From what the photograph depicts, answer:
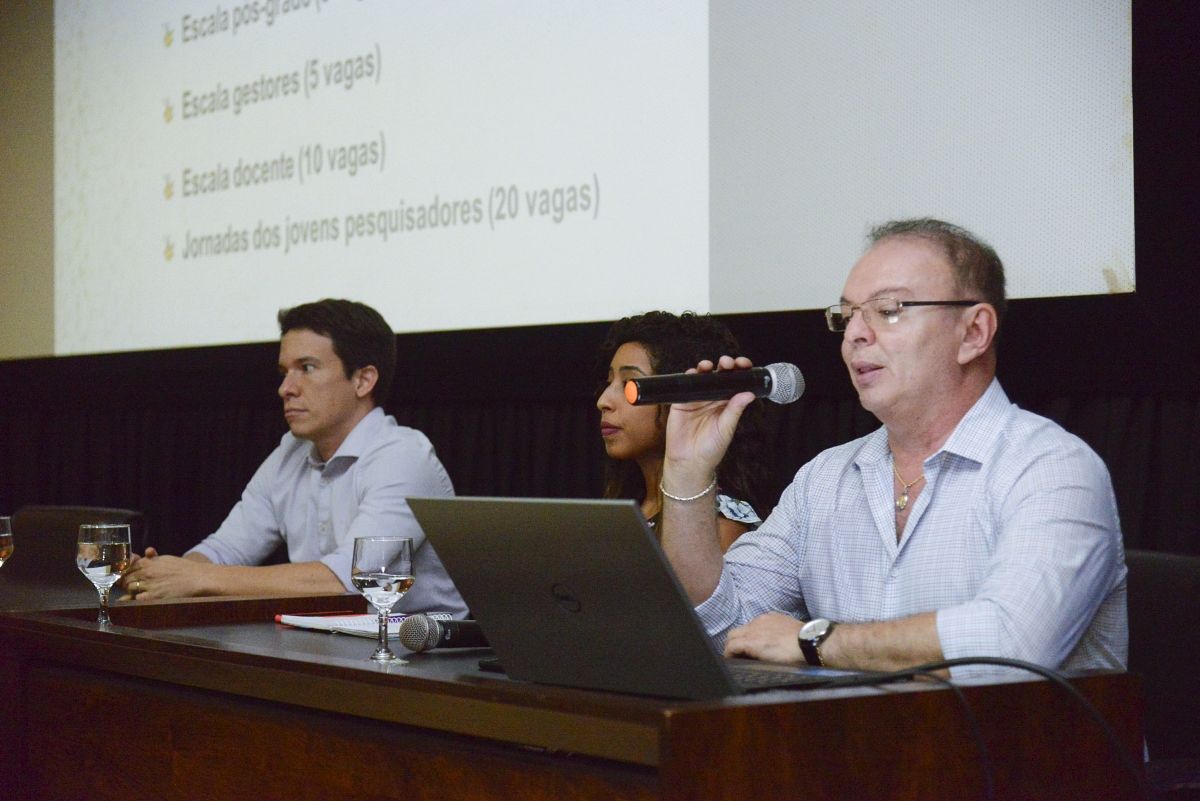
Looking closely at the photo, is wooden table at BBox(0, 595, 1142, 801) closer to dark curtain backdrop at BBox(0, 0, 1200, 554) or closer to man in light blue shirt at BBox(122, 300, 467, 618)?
man in light blue shirt at BBox(122, 300, 467, 618)

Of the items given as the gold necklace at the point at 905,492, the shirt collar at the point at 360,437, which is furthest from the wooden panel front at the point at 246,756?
the shirt collar at the point at 360,437

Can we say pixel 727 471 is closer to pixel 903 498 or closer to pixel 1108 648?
pixel 903 498

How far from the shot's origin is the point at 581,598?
4.30ft

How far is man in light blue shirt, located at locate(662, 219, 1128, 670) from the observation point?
160cm

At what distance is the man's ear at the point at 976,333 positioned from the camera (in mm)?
1891

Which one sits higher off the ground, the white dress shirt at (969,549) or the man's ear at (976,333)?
the man's ear at (976,333)

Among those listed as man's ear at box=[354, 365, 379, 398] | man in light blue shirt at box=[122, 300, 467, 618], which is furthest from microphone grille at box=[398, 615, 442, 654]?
man's ear at box=[354, 365, 379, 398]

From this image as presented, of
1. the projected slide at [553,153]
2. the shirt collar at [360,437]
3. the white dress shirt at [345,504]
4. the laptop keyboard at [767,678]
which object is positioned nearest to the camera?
the laptop keyboard at [767,678]

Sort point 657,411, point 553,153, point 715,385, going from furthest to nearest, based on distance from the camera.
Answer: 1. point 553,153
2. point 657,411
3. point 715,385

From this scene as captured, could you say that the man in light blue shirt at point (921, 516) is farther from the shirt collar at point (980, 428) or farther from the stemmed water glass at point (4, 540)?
the stemmed water glass at point (4, 540)

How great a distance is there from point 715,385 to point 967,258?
16.4 inches

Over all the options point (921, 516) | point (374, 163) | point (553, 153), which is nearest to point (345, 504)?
point (553, 153)

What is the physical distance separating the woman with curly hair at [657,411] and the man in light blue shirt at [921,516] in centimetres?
52

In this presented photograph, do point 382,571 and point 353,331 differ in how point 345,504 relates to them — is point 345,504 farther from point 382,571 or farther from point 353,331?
point 382,571
